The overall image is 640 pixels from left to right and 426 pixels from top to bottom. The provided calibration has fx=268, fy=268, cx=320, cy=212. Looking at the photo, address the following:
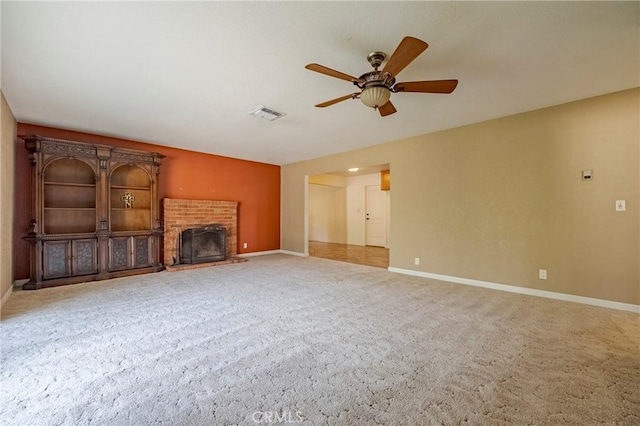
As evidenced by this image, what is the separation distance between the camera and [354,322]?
2.66 m

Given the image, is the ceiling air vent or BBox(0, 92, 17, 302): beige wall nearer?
A: BBox(0, 92, 17, 302): beige wall

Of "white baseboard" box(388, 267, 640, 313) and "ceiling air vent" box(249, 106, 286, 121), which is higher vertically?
"ceiling air vent" box(249, 106, 286, 121)

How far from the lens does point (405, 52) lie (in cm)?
189

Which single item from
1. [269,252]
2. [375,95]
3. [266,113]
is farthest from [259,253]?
[375,95]

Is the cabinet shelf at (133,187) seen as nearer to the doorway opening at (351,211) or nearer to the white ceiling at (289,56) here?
the white ceiling at (289,56)

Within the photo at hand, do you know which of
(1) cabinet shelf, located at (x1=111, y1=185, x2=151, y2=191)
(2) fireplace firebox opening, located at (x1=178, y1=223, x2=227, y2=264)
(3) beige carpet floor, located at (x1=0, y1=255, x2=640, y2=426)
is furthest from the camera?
(2) fireplace firebox opening, located at (x1=178, y1=223, x2=227, y2=264)

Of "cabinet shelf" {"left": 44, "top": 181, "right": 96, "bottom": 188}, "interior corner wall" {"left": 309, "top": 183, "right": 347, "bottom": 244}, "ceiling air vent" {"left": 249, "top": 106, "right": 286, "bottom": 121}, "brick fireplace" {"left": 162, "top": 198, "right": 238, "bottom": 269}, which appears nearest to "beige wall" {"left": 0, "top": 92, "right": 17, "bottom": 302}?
"cabinet shelf" {"left": 44, "top": 181, "right": 96, "bottom": 188}

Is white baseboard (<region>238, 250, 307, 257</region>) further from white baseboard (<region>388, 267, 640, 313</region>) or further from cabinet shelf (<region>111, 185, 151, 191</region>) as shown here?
white baseboard (<region>388, 267, 640, 313</region>)

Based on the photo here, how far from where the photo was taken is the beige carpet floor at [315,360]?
1.46 m

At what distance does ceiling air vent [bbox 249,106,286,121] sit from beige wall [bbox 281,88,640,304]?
2.41 metres

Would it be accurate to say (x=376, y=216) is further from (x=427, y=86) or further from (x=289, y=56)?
Answer: (x=289, y=56)

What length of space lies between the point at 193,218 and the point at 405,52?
16.7 ft

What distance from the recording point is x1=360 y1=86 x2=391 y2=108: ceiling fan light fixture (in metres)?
2.31

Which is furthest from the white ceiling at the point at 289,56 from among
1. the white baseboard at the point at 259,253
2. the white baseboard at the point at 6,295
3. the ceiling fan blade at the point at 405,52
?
the white baseboard at the point at 259,253
